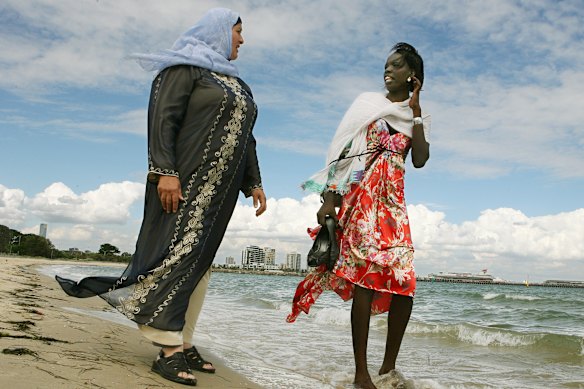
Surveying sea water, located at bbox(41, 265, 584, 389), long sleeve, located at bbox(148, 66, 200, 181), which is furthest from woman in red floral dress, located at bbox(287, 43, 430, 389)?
long sleeve, located at bbox(148, 66, 200, 181)

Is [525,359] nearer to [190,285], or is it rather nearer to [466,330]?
[466,330]

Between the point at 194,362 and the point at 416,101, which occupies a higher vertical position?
the point at 416,101

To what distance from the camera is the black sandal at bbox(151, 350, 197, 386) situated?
2.46 meters

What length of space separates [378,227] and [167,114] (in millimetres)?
1295

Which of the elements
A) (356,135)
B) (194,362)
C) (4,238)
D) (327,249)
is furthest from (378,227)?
(4,238)

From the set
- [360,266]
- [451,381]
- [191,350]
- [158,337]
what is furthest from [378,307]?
[158,337]

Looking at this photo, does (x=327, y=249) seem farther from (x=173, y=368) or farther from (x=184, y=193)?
(x=173, y=368)

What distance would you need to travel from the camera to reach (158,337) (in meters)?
2.55

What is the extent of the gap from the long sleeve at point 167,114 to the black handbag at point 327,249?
0.96 meters

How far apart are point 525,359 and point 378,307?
3223 millimetres

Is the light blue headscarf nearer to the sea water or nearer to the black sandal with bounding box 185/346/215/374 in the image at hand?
the black sandal with bounding box 185/346/215/374

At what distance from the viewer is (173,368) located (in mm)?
2486

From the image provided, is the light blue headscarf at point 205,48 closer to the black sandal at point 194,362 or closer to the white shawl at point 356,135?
the white shawl at point 356,135

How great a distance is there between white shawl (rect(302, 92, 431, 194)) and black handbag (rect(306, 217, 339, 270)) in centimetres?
22
